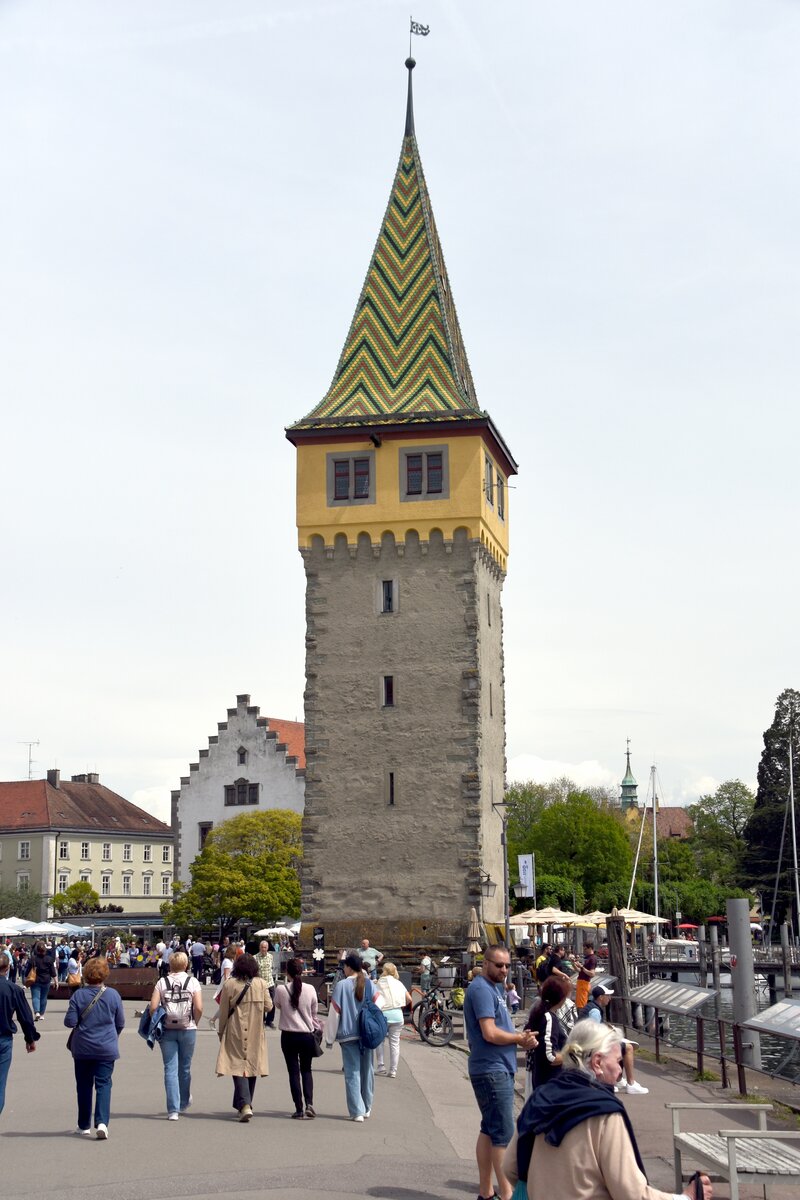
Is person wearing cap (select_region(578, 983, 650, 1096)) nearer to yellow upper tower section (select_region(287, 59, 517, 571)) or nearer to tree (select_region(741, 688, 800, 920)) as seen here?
yellow upper tower section (select_region(287, 59, 517, 571))

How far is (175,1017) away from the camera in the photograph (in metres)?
14.2

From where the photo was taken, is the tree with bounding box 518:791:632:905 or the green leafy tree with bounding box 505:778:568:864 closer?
the tree with bounding box 518:791:632:905

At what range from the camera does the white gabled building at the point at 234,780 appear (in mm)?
72438

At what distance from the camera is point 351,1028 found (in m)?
14.7

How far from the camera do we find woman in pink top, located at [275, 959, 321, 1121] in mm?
14680

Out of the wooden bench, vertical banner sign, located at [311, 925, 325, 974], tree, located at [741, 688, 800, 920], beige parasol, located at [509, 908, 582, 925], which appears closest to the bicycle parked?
vertical banner sign, located at [311, 925, 325, 974]

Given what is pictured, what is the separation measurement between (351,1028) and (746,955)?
753 cm

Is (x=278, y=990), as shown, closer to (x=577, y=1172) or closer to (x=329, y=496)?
(x=577, y=1172)

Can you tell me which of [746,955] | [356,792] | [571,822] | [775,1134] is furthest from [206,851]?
[775,1134]

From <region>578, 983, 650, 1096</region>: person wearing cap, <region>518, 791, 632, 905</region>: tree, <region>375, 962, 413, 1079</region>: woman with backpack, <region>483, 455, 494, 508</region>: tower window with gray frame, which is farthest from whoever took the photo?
<region>518, 791, 632, 905</region>: tree

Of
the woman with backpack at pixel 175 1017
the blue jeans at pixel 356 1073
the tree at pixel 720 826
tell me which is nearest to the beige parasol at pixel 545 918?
the blue jeans at pixel 356 1073

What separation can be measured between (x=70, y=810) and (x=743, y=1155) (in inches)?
3819

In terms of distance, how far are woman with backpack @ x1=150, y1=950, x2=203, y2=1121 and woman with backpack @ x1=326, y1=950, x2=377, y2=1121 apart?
1.37 m

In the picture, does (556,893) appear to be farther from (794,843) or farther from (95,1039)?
(95,1039)
